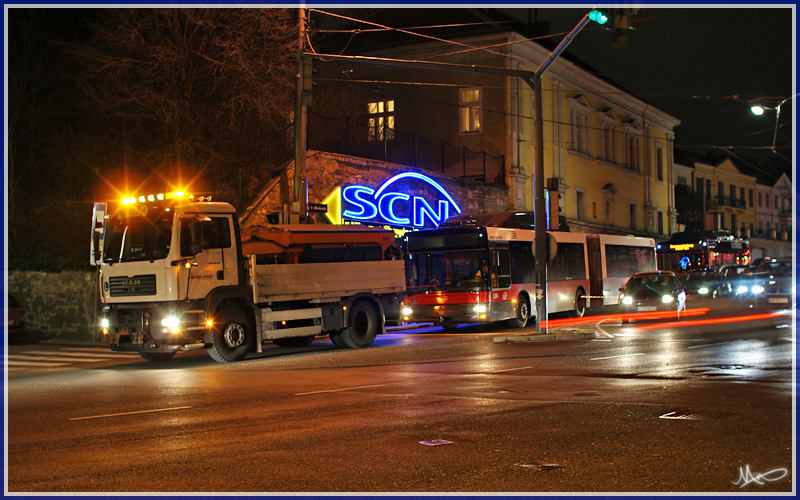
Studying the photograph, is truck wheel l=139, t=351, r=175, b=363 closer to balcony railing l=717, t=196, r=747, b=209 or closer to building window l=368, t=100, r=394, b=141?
A: building window l=368, t=100, r=394, b=141

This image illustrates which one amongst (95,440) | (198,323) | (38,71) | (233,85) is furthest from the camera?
(38,71)

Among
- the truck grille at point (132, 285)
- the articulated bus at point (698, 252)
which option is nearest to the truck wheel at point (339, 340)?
the truck grille at point (132, 285)

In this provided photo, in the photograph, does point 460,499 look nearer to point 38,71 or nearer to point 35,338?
point 35,338

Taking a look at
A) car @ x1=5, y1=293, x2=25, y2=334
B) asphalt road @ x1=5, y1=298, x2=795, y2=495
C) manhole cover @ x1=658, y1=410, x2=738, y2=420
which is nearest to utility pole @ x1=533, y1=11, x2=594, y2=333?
asphalt road @ x1=5, y1=298, x2=795, y2=495

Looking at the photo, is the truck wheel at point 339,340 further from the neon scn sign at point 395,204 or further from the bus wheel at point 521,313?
the neon scn sign at point 395,204

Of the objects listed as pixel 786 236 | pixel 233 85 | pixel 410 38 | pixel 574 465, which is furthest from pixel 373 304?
pixel 786 236

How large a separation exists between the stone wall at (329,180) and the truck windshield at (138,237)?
5995 mm

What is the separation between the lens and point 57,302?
22.8 meters

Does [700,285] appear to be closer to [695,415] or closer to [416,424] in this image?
[695,415]

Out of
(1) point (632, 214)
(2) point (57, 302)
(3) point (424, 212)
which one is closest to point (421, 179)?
(3) point (424, 212)

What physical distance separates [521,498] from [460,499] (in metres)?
0.43

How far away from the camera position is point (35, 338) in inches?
890

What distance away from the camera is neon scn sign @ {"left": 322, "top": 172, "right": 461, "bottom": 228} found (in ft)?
90.7

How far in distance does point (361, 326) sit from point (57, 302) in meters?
9.72
